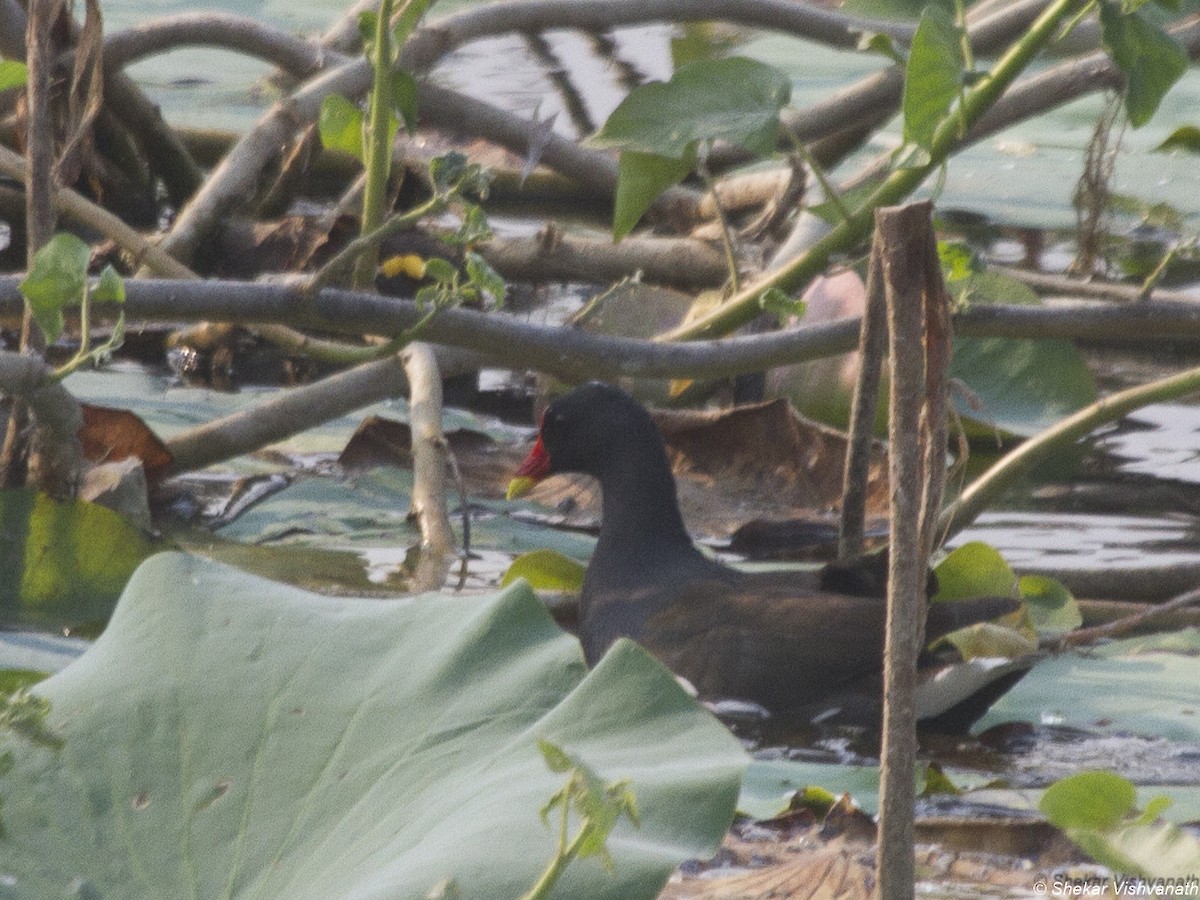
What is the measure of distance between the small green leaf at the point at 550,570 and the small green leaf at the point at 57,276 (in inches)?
50.1

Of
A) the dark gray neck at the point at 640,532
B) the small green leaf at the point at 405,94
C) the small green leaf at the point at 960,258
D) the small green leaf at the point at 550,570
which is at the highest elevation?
the small green leaf at the point at 405,94

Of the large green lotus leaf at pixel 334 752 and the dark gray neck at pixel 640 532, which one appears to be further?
the dark gray neck at pixel 640 532

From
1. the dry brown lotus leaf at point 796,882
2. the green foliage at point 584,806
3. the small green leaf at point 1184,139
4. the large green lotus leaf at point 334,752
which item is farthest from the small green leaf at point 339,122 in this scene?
the small green leaf at point 1184,139

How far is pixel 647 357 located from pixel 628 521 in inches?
29.7

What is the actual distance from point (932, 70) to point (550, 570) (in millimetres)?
1515

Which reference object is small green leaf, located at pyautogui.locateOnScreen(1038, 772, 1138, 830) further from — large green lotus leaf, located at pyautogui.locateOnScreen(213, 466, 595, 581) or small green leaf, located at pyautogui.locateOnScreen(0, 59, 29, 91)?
large green lotus leaf, located at pyautogui.locateOnScreen(213, 466, 595, 581)

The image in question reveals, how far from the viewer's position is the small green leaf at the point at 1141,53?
2.00 m

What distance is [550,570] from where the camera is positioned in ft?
10.4

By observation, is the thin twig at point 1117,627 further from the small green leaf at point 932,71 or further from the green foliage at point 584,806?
the green foliage at point 584,806

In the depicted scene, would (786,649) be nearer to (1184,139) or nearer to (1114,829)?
(1114,829)

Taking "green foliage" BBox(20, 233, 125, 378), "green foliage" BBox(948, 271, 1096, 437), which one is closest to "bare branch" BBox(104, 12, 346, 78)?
"green foliage" BBox(948, 271, 1096, 437)

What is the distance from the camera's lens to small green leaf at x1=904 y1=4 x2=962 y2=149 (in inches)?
69.7

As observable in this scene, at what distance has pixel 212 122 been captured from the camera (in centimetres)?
570

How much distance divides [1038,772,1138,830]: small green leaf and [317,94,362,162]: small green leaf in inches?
55.7
